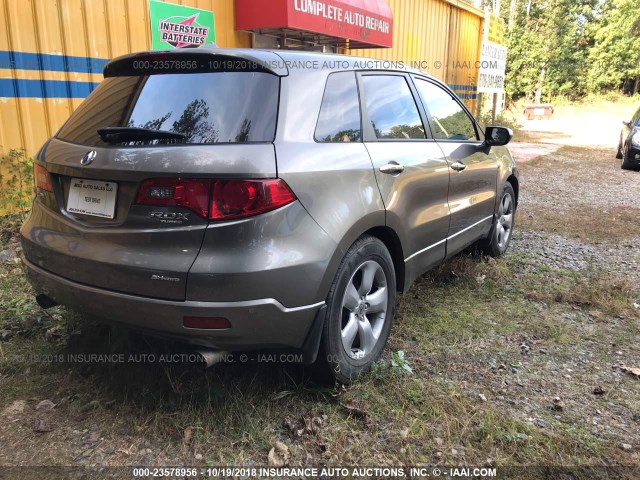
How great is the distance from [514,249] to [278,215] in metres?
4.08

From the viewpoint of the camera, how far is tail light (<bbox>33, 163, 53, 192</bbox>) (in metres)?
2.62

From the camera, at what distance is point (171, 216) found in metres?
2.17

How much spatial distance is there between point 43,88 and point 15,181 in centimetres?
112

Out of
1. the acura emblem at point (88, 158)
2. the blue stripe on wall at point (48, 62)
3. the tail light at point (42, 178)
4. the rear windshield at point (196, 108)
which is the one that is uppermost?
the blue stripe on wall at point (48, 62)

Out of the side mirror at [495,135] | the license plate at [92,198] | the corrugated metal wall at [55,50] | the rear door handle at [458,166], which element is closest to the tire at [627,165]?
the side mirror at [495,135]

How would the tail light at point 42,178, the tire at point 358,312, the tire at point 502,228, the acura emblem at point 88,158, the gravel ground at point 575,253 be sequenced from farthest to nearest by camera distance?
the gravel ground at point 575,253, the tire at point 502,228, the tail light at point 42,178, the tire at point 358,312, the acura emblem at point 88,158

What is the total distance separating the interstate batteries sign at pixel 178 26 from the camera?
22.7 feet

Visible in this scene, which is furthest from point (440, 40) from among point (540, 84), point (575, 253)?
point (540, 84)

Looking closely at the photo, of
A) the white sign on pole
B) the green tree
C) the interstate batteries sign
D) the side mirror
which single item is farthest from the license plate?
the green tree

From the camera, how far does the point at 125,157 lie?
2268mm

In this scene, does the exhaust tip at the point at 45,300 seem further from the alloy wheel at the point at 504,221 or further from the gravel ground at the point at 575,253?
the gravel ground at the point at 575,253

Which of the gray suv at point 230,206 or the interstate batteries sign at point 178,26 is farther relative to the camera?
the interstate batteries sign at point 178,26

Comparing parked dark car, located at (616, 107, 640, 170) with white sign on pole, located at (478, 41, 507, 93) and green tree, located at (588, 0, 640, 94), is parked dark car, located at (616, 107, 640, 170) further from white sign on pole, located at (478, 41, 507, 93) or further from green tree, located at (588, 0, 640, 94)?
green tree, located at (588, 0, 640, 94)

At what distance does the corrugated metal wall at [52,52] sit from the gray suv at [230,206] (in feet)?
11.4
